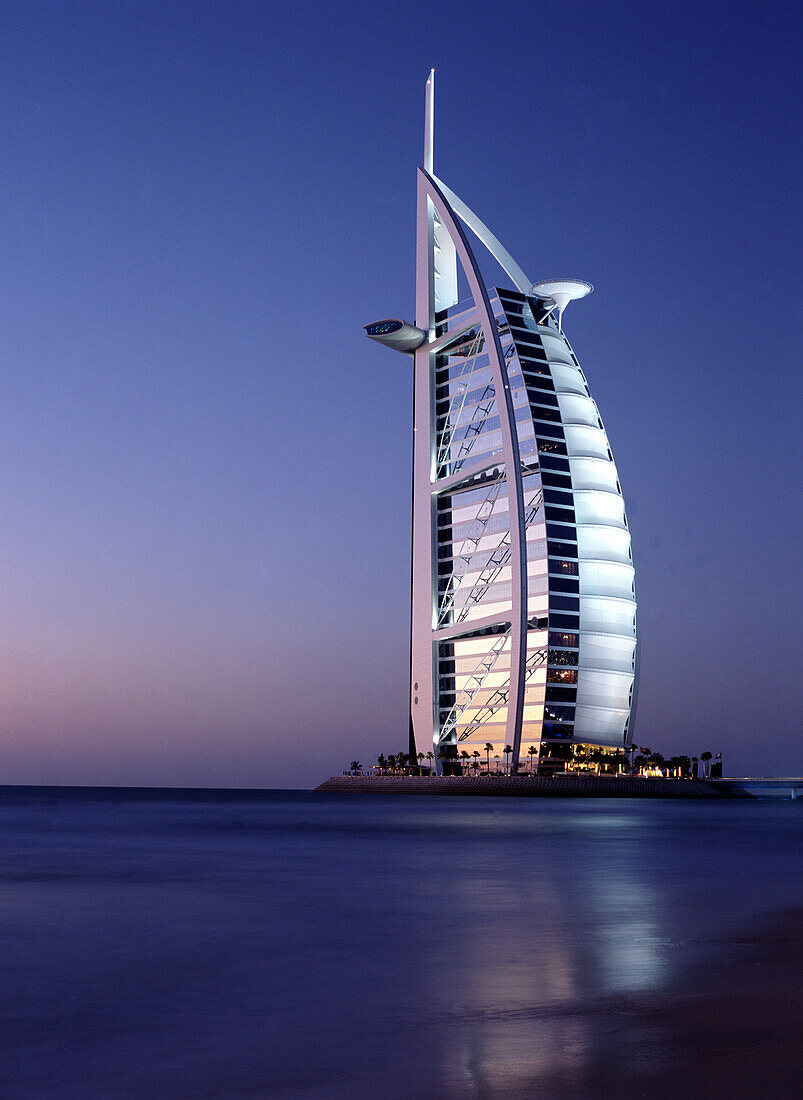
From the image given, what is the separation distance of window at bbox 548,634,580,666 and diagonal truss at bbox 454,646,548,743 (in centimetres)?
72

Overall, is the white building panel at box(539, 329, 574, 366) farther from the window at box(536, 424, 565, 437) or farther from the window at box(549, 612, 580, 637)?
the window at box(549, 612, 580, 637)

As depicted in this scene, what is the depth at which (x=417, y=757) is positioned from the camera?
133625 mm

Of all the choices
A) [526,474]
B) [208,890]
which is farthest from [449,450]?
[208,890]

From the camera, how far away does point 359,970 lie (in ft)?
47.6

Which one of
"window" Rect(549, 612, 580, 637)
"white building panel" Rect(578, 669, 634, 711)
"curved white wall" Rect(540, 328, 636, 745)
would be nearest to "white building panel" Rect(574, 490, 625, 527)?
"curved white wall" Rect(540, 328, 636, 745)

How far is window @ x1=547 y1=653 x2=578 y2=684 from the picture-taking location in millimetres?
122500

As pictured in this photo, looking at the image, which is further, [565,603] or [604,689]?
[604,689]

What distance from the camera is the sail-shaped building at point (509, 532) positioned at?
123m

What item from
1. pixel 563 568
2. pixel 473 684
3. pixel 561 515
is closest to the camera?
pixel 563 568

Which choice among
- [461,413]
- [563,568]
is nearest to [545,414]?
[461,413]

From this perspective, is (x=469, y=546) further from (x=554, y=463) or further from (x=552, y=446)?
(x=552, y=446)

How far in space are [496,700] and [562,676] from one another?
702 cm

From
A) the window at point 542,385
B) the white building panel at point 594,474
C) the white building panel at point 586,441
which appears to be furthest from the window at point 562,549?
the window at point 542,385

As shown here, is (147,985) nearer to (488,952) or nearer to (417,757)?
(488,952)
